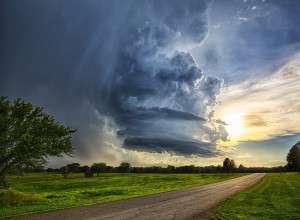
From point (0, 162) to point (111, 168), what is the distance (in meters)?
163

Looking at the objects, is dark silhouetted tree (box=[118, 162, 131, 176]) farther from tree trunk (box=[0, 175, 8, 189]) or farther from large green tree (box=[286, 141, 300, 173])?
tree trunk (box=[0, 175, 8, 189])

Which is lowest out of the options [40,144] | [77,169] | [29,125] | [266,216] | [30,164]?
[266,216]

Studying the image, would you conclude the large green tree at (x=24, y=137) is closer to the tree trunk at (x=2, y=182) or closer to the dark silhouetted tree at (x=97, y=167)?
the tree trunk at (x=2, y=182)

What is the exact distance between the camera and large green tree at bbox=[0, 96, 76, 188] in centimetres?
2836

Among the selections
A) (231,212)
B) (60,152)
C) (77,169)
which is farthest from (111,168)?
(231,212)

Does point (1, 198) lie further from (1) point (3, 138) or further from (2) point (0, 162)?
(1) point (3, 138)

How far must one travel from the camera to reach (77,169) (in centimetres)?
17225

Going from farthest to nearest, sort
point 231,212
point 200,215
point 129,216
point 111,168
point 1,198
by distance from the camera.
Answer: point 111,168 < point 1,198 < point 231,212 < point 200,215 < point 129,216

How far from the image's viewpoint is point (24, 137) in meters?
28.0

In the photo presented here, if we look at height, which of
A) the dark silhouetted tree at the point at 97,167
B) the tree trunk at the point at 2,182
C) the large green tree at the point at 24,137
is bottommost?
the tree trunk at the point at 2,182

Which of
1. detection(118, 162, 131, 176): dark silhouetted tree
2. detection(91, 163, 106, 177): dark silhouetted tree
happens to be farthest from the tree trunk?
detection(118, 162, 131, 176): dark silhouetted tree

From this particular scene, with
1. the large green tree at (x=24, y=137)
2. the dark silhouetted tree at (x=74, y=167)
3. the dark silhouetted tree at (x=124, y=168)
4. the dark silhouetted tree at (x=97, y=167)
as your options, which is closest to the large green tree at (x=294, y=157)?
the dark silhouetted tree at (x=124, y=168)

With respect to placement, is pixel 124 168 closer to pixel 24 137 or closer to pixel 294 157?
pixel 294 157

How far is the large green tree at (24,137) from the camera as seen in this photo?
93.0 feet
